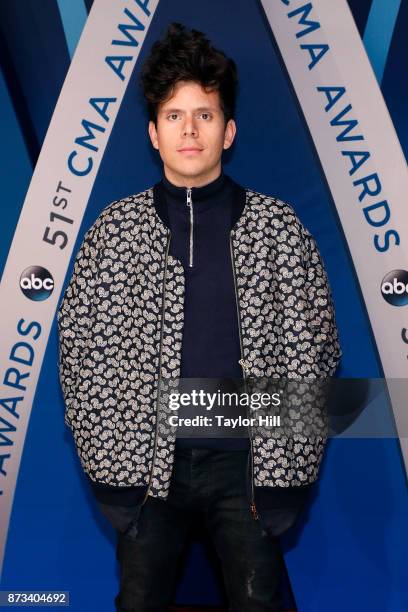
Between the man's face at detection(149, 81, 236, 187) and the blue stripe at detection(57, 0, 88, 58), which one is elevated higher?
the blue stripe at detection(57, 0, 88, 58)

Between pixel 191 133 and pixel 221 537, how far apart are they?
981mm

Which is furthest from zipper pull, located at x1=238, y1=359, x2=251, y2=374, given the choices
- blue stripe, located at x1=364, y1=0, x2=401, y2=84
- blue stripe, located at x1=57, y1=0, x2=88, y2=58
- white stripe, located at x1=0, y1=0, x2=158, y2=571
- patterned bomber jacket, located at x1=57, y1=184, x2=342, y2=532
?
blue stripe, located at x1=57, y1=0, x2=88, y2=58

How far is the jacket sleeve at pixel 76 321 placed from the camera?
206 centimetres

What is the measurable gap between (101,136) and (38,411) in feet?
2.70

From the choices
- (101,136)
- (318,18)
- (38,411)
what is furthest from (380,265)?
(38,411)

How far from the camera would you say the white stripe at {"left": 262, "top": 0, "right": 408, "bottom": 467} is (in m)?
2.33

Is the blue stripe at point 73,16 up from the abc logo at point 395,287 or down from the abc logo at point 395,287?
up

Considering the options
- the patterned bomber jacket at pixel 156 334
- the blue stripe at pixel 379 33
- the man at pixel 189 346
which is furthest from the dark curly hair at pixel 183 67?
the blue stripe at pixel 379 33

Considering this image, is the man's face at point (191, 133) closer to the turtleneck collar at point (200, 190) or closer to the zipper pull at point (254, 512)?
the turtleneck collar at point (200, 190)

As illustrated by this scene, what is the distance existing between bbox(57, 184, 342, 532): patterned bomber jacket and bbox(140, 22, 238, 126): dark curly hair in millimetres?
271

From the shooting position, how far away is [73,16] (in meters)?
2.37

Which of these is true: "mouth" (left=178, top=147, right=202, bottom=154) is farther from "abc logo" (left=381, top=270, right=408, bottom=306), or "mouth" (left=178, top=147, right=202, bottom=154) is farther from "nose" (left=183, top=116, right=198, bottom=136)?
"abc logo" (left=381, top=270, right=408, bottom=306)

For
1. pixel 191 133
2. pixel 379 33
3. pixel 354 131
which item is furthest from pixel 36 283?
pixel 379 33

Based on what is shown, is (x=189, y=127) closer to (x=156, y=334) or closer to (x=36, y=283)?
(x=156, y=334)
